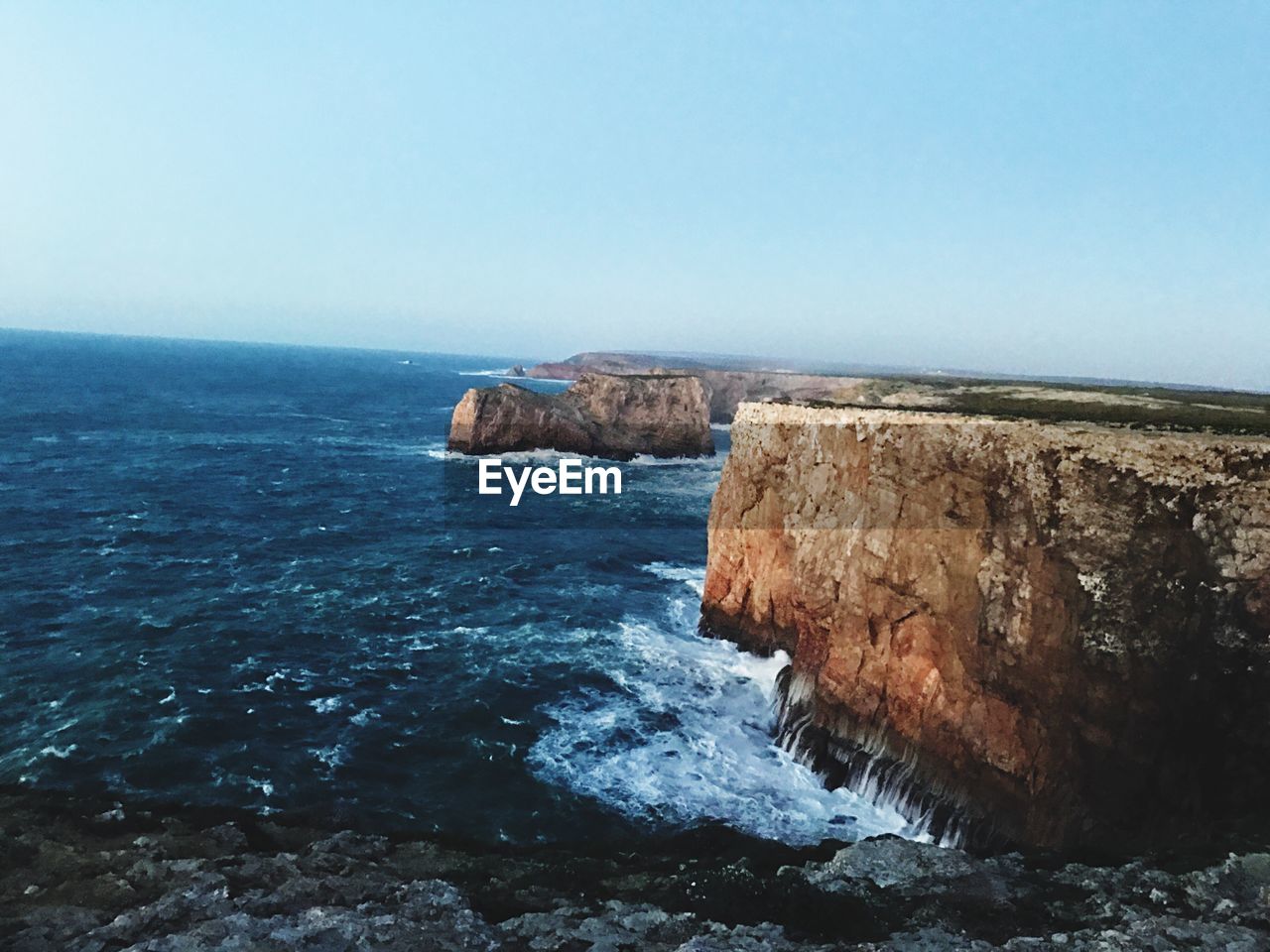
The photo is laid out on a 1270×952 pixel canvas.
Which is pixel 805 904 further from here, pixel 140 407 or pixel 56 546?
pixel 140 407

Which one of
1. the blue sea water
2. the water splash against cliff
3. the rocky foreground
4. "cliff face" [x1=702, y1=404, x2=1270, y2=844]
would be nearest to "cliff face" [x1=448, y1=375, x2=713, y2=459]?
the blue sea water

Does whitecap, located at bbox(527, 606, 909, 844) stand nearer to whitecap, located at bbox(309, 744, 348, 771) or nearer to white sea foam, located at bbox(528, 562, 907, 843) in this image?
white sea foam, located at bbox(528, 562, 907, 843)

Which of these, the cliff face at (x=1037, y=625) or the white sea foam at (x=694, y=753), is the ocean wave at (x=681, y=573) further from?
the cliff face at (x=1037, y=625)

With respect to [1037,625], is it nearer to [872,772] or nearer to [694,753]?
[872,772]

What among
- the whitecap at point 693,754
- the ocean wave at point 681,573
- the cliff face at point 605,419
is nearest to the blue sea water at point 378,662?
the whitecap at point 693,754

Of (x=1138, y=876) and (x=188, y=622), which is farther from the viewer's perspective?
(x=188, y=622)

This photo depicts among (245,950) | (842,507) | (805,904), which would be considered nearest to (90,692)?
(245,950)
